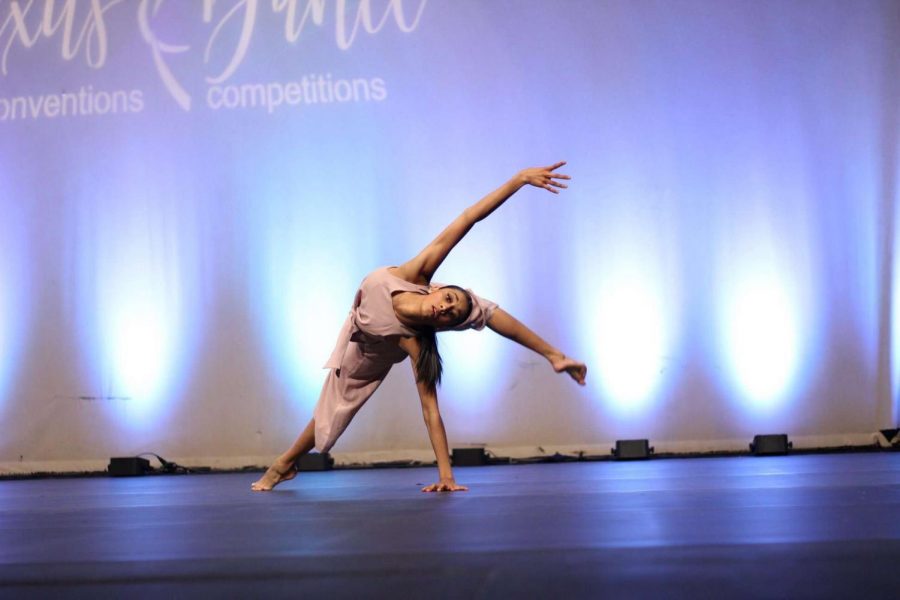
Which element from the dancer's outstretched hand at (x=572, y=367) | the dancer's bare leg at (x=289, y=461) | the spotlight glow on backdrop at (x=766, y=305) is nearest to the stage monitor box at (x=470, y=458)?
the spotlight glow on backdrop at (x=766, y=305)

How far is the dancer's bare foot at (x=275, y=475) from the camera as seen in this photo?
3.26m

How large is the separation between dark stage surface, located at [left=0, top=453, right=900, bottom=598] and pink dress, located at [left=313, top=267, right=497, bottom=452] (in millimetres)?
309

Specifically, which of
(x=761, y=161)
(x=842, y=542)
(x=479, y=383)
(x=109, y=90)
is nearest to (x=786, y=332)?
(x=761, y=161)

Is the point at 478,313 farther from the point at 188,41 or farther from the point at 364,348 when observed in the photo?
the point at 188,41

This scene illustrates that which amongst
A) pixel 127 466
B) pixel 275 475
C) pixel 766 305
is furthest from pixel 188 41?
pixel 766 305

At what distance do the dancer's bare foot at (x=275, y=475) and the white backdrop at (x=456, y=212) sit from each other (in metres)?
1.50

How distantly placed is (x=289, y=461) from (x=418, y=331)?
705 millimetres

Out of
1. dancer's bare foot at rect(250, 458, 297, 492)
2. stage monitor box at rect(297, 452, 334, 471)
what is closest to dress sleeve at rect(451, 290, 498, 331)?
dancer's bare foot at rect(250, 458, 297, 492)

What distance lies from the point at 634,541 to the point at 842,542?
0.99 feet

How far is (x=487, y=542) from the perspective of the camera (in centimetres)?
151

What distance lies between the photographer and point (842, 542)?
1.36 m

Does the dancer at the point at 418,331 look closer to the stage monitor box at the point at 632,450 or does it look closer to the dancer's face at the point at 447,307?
the dancer's face at the point at 447,307

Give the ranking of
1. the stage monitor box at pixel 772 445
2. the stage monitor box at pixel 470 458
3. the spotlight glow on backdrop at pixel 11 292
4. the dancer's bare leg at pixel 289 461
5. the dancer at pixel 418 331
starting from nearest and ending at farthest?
the dancer at pixel 418 331 < the dancer's bare leg at pixel 289 461 < the stage monitor box at pixel 772 445 < the stage monitor box at pixel 470 458 < the spotlight glow on backdrop at pixel 11 292

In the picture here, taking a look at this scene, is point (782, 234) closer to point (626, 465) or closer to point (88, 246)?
point (626, 465)
